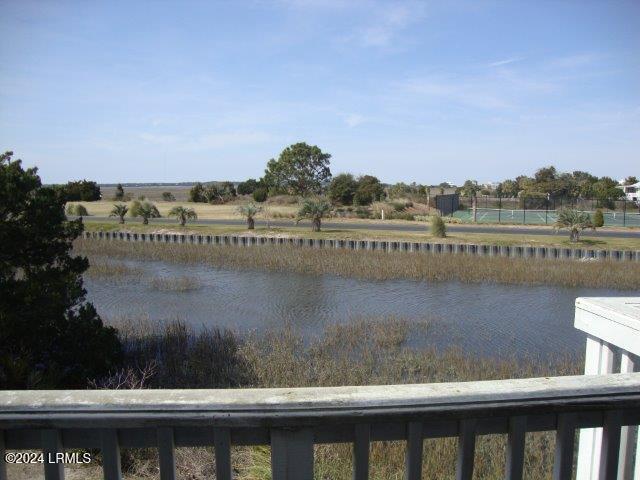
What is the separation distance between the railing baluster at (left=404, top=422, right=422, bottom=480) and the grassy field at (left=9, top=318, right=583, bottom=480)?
11.2 ft

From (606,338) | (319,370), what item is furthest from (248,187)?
(606,338)

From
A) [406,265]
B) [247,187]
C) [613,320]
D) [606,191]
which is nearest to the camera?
[613,320]

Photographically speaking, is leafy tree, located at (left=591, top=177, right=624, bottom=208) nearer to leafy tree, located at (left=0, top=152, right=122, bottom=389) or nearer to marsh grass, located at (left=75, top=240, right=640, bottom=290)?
marsh grass, located at (left=75, top=240, right=640, bottom=290)

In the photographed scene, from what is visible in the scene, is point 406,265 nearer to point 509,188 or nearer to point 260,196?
point 260,196

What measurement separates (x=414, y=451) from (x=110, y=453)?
3.28ft

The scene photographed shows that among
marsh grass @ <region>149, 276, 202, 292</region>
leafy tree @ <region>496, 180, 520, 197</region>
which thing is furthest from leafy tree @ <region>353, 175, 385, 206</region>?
marsh grass @ <region>149, 276, 202, 292</region>

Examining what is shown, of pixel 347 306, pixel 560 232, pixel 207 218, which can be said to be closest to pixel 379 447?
pixel 347 306

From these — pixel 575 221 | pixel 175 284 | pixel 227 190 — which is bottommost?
pixel 175 284

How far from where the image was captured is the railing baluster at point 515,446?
1.83 meters

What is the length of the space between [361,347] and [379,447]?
5.76 meters

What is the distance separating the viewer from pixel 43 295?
8.56 meters

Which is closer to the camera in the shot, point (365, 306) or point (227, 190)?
point (365, 306)

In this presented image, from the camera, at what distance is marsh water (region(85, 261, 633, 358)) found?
13.3 meters

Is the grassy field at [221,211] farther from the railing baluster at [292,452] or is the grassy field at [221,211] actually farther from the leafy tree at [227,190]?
the railing baluster at [292,452]
